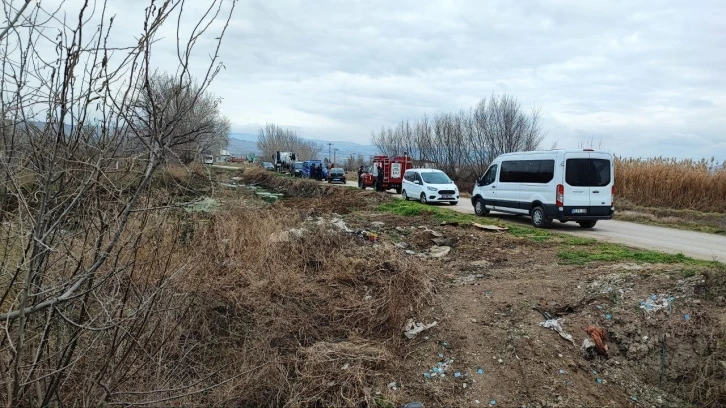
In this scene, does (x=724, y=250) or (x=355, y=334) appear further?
(x=724, y=250)

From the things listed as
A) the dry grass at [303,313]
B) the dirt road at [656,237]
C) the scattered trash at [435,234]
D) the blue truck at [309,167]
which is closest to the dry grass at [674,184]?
the dirt road at [656,237]

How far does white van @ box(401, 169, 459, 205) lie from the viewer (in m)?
19.8

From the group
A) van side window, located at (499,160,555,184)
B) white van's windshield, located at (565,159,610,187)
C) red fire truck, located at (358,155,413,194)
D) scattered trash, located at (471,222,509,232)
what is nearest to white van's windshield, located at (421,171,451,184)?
red fire truck, located at (358,155,413,194)

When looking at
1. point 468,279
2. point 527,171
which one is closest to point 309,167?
point 527,171

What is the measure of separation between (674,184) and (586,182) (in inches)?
406

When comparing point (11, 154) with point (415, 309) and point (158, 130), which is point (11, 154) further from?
point (415, 309)

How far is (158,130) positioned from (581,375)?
4.57 m

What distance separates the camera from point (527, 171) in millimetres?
13523

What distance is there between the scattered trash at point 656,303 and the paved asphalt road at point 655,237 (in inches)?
166

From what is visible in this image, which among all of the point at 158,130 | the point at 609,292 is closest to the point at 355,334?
the point at 609,292

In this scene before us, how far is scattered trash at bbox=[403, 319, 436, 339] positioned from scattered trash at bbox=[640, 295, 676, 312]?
8.37 feet

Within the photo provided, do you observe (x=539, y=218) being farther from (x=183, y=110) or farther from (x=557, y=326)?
(x=183, y=110)

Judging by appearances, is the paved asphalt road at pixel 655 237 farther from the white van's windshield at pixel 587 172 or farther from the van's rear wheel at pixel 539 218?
the white van's windshield at pixel 587 172

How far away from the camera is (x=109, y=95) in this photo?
98.7 inches
